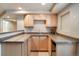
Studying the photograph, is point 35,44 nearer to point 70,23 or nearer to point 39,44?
point 39,44

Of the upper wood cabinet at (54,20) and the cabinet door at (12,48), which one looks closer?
the cabinet door at (12,48)

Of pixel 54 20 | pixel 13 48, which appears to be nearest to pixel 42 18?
pixel 54 20

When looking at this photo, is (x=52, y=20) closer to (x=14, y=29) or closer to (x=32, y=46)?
(x=32, y=46)

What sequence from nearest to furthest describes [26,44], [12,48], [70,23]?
[12,48], [26,44], [70,23]

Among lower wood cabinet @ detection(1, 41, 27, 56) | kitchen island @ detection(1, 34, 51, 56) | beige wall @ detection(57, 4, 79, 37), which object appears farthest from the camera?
beige wall @ detection(57, 4, 79, 37)

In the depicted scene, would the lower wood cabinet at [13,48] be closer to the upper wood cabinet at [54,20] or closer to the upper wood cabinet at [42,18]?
the upper wood cabinet at [42,18]

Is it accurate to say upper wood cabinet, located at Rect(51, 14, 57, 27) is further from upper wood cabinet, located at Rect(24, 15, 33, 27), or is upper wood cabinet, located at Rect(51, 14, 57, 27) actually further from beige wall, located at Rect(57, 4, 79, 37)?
upper wood cabinet, located at Rect(24, 15, 33, 27)

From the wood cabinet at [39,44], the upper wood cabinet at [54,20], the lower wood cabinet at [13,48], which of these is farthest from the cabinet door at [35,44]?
the upper wood cabinet at [54,20]

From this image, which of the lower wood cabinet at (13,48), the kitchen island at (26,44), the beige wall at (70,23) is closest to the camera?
the lower wood cabinet at (13,48)

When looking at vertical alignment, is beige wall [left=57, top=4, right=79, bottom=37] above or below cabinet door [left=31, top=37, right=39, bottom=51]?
above

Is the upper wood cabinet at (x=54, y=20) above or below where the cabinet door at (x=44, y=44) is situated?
above

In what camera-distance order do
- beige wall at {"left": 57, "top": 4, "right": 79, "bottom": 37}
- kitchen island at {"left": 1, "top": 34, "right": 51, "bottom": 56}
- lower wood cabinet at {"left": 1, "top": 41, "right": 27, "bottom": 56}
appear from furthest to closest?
beige wall at {"left": 57, "top": 4, "right": 79, "bottom": 37} → kitchen island at {"left": 1, "top": 34, "right": 51, "bottom": 56} → lower wood cabinet at {"left": 1, "top": 41, "right": 27, "bottom": 56}

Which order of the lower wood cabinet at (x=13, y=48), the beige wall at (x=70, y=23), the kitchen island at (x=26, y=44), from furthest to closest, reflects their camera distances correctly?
the beige wall at (x=70, y=23), the kitchen island at (x=26, y=44), the lower wood cabinet at (x=13, y=48)

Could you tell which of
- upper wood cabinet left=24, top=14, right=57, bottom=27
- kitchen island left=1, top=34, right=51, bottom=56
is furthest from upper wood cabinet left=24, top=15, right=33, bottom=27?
kitchen island left=1, top=34, right=51, bottom=56
